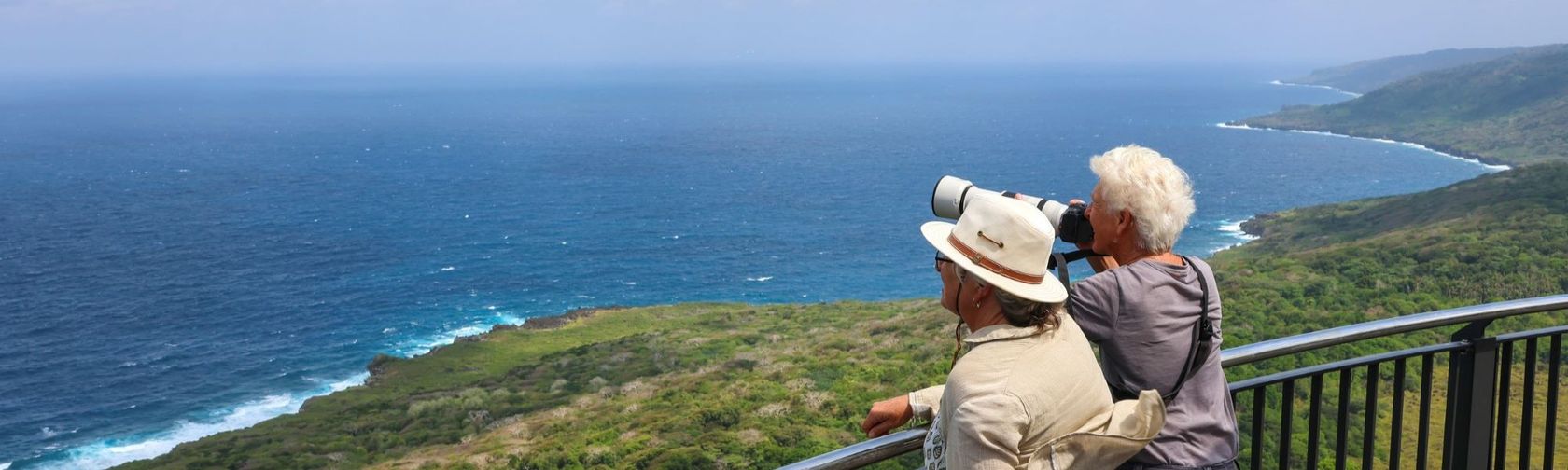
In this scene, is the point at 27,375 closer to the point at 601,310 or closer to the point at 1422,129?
the point at 601,310

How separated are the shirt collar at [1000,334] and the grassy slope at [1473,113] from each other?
12740 cm

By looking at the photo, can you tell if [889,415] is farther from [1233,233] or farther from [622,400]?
[1233,233]

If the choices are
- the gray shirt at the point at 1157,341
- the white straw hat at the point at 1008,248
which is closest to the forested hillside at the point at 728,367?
the gray shirt at the point at 1157,341

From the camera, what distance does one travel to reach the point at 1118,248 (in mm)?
3355

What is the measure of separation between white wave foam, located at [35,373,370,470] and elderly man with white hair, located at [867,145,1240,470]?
42.2 meters

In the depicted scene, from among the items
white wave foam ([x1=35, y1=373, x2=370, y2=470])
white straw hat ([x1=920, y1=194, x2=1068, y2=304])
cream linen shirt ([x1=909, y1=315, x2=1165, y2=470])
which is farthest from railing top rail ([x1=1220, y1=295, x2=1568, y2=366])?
white wave foam ([x1=35, y1=373, x2=370, y2=470])

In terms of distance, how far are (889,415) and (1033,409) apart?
542mm

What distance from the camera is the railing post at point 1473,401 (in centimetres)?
394

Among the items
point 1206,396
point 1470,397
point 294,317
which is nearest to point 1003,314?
point 1206,396

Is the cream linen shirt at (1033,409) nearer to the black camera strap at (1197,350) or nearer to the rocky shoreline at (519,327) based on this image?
the black camera strap at (1197,350)

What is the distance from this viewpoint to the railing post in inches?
155

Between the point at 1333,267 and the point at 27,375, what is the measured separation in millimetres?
54221

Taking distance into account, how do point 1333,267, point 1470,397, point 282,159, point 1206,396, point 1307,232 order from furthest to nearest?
point 282,159, point 1307,232, point 1333,267, point 1470,397, point 1206,396

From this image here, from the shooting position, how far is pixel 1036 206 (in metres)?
3.32
